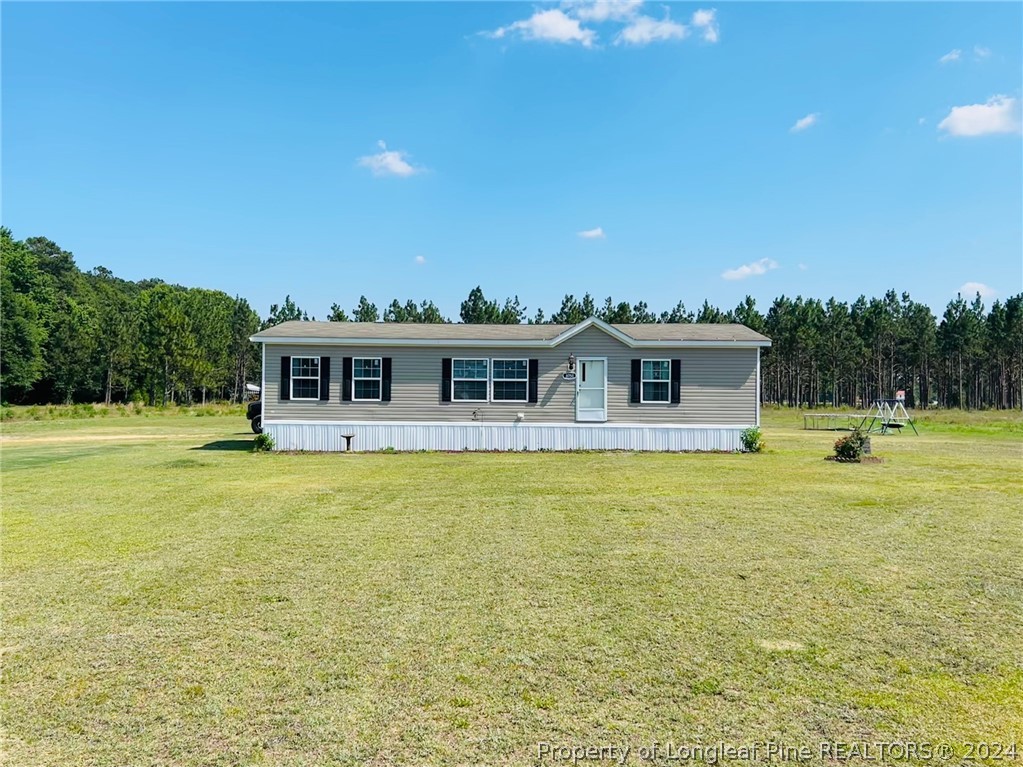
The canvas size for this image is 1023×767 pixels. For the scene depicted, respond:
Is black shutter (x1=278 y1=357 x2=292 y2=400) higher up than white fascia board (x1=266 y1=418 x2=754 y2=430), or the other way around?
black shutter (x1=278 y1=357 x2=292 y2=400)

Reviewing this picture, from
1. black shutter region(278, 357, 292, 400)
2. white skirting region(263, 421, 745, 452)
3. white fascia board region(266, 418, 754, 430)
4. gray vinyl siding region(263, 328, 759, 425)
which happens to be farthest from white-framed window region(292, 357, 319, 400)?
gray vinyl siding region(263, 328, 759, 425)

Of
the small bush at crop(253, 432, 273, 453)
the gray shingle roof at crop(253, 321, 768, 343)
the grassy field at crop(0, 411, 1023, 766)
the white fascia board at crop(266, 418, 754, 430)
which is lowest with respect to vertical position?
the grassy field at crop(0, 411, 1023, 766)

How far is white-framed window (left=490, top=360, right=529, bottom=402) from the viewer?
17016 mm

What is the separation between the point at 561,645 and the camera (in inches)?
159

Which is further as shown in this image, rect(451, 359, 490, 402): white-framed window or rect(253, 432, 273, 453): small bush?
rect(451, 359, 490, 402): white-framed window

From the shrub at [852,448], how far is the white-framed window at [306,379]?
12995 mm

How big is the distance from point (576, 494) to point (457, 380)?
7725mm

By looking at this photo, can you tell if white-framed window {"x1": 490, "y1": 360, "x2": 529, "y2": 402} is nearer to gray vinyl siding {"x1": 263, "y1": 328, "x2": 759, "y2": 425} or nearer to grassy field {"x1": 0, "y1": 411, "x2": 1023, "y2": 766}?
gray vinyl siding {"x1": 263, "y1": 328, "x2": 759, "y2": 425}

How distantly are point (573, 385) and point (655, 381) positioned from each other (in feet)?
7.42

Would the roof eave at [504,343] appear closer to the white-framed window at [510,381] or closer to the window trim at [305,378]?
the window trim at [305,378]

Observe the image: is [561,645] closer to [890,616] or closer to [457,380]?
[890,616]

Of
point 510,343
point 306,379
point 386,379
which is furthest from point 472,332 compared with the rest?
point 306,379

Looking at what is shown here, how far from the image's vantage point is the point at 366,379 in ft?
55.0

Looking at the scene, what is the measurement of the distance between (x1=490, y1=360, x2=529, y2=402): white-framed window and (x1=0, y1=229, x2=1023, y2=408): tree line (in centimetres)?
3505
